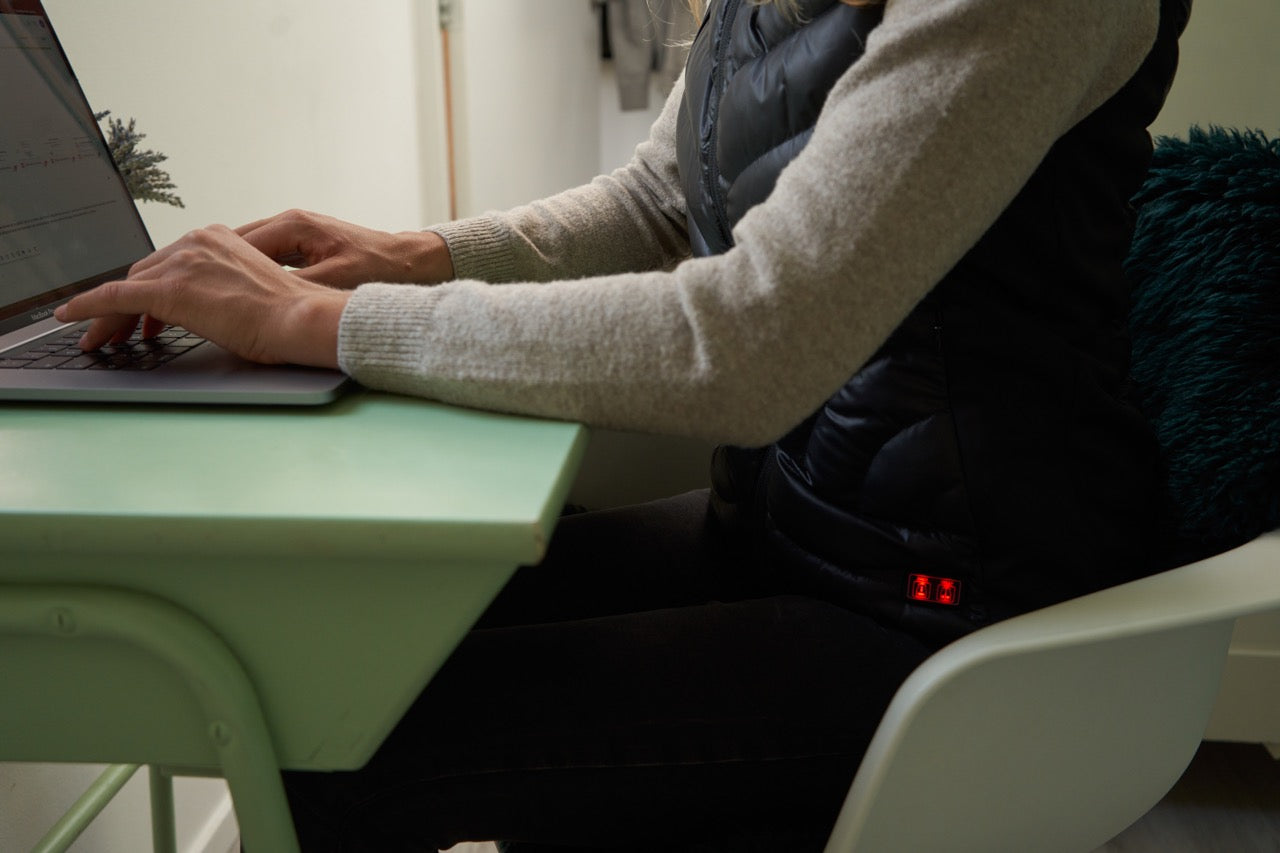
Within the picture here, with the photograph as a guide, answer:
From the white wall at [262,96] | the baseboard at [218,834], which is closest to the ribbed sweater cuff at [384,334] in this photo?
the white wall at [262,96]

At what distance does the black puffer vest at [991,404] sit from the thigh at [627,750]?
6cm

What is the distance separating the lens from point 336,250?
77 cm

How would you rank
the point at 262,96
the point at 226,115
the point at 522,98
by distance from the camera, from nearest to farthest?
the point at 226,115 → the point at 262,96 → the point at 522,98

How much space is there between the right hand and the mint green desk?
28cm

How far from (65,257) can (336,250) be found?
20 centimetres

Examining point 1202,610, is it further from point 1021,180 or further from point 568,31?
point 568,31

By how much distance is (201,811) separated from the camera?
121 cm

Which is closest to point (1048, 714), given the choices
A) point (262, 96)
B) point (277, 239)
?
point (277, 239)

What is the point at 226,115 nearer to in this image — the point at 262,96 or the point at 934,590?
the point at 262,96

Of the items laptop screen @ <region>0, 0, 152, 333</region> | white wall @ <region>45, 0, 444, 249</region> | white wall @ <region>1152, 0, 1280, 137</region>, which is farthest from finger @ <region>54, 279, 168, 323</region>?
white wall @ <region>1152, 0, 1280, 137</region>

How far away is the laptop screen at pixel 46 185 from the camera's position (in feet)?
2.26

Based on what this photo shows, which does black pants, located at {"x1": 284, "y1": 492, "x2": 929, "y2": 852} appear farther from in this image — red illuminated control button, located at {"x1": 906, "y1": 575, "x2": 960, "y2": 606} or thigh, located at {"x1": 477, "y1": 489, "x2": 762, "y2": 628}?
thigh, located at {"x1": 477, "y1": 489, "x2": 762, "y2": 628}

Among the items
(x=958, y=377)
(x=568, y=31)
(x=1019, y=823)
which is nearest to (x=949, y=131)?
(x=958, y=377)

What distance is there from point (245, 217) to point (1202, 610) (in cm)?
119
